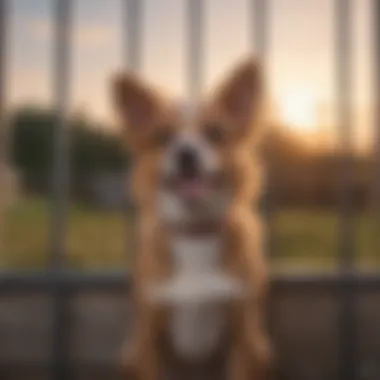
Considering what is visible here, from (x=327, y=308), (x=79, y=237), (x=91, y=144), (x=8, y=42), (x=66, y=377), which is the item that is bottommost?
(x=66, y=377)

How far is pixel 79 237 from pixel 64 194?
3.2 inches

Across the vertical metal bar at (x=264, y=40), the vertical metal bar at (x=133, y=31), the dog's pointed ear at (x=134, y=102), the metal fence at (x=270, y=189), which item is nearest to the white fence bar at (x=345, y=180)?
the metal fence at (x=270, y=189)

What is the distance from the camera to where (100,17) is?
195 centimetres

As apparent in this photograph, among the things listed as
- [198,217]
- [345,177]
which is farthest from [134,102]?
[345,177]

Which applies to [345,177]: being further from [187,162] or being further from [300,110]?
[187,162]

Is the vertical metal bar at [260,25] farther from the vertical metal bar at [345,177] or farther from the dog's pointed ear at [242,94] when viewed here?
the dog's pointed ear at [242,94]

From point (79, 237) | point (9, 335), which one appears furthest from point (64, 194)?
point (9, 335)

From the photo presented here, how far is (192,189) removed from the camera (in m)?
1.62

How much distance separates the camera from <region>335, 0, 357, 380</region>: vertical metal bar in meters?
1.96

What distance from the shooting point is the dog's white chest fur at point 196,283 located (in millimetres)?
1657

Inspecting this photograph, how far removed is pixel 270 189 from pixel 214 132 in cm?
36

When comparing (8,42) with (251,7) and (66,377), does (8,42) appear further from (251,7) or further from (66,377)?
(66,377)

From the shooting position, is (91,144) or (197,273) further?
(91,144)

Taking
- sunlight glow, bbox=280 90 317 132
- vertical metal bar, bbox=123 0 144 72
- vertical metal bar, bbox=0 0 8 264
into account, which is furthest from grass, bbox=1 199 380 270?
vertical metal bar, bbox=123 0 144 72
